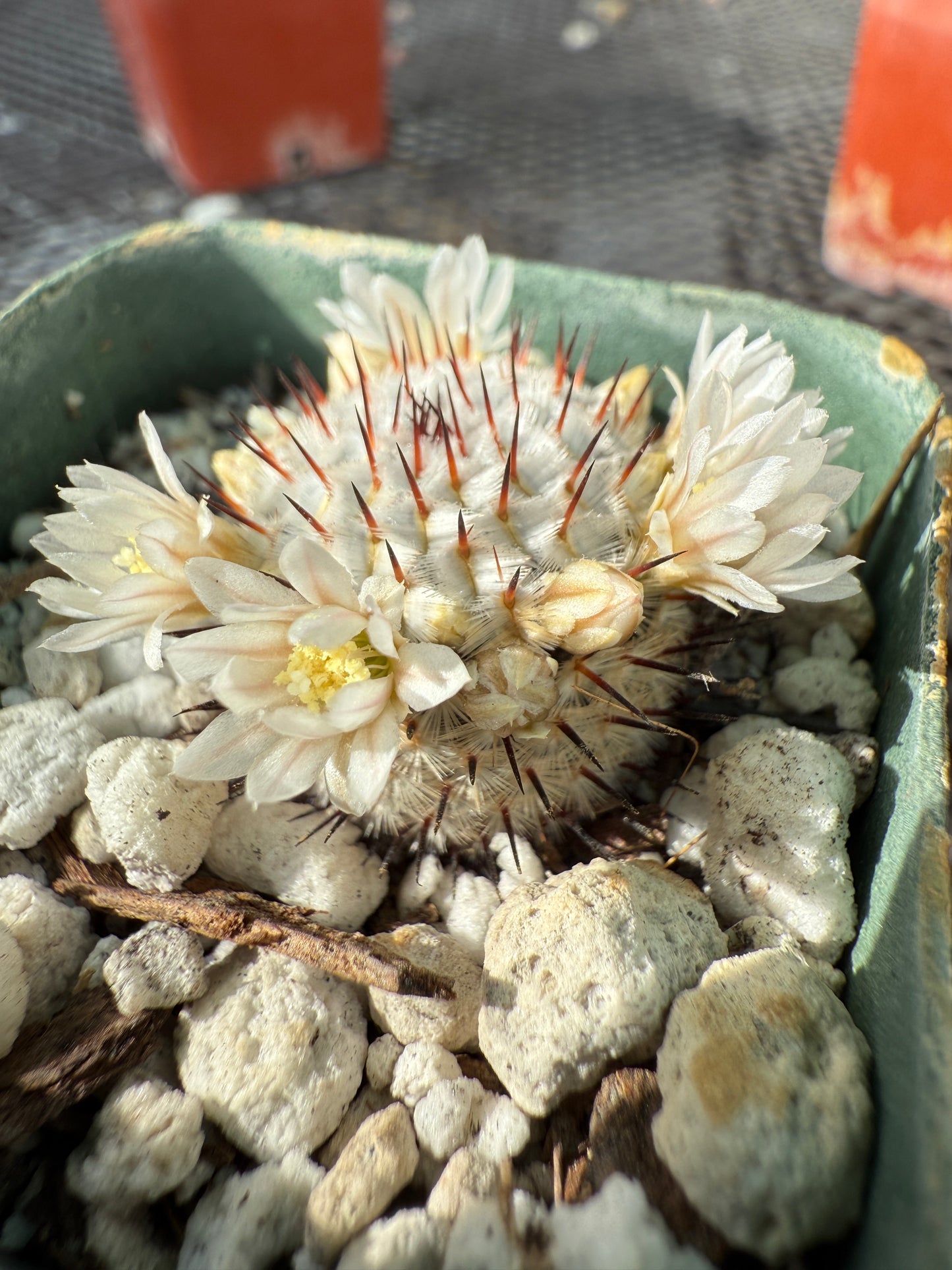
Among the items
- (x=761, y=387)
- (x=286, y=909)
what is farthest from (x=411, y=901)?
(x=761, y=387)

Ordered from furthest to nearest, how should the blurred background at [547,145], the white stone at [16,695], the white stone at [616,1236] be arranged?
the blurred background at [547,145], the white stone at [16,695], the white stone at [616,1236]

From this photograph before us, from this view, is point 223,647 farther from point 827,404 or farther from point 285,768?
point 827,404

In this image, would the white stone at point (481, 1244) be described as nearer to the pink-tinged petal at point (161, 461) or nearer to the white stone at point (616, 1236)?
the white stone at point (616, 1236)

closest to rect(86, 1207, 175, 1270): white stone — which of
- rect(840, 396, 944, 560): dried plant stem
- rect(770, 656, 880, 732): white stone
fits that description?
rect(770, 656, 880, 732): white stone

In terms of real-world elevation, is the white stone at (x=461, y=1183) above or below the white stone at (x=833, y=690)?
below

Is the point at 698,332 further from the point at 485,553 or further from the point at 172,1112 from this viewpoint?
the point at 172,1112

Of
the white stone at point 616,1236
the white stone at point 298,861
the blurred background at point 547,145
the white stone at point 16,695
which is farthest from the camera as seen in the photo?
the blurred background at point 547,145

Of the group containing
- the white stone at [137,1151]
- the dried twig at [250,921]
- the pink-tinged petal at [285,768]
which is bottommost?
the white stone at [137,1151]

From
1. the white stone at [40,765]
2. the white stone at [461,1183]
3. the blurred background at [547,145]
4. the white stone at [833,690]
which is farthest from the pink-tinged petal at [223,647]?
the blurred background at [547,145]

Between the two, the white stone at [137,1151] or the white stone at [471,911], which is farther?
the white stone at [471,911]
